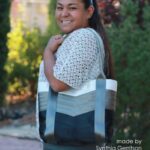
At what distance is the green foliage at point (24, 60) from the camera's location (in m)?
10.2

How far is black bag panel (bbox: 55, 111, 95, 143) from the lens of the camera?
8.48ft

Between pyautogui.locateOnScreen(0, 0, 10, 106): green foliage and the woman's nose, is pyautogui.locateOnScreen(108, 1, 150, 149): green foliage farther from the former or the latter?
pyautogui.locateOnScreen(0, 0, 10, 106): green foliage

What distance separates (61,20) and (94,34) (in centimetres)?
23

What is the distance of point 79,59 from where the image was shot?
255 cm

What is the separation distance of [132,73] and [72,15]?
243 cm

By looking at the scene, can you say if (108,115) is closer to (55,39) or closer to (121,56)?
(55,39)

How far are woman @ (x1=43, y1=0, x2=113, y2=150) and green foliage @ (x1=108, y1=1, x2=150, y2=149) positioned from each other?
2.28m

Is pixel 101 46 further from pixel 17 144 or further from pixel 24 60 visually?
pixel 24 60

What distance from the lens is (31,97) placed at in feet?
34.0

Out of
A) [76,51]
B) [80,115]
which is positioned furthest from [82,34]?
[80,115]

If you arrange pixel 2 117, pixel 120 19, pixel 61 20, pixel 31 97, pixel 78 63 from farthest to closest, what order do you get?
pixel 31 97 < pixel 2 117 < pixel 120 19 < pixel 61 20 < pixel 78 63

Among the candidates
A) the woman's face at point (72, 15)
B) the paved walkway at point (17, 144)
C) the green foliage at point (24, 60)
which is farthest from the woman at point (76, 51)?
the green foliage at point (24, 60)

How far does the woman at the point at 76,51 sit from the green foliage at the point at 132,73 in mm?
2276

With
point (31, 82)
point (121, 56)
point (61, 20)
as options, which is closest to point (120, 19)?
point (121, 56)
